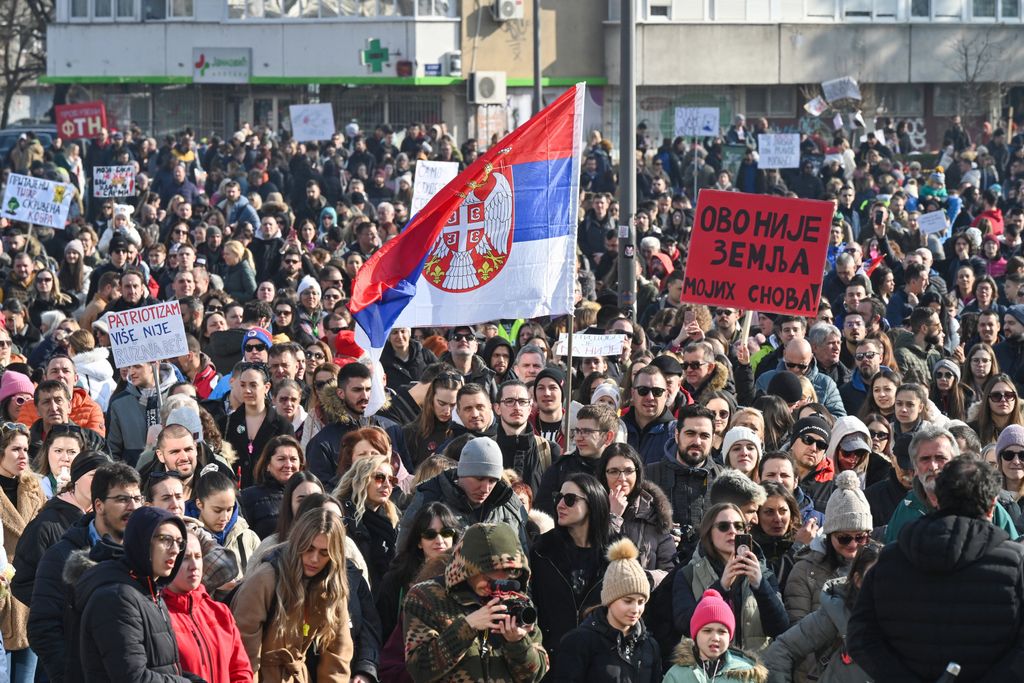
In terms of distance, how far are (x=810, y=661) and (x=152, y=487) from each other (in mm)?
2811

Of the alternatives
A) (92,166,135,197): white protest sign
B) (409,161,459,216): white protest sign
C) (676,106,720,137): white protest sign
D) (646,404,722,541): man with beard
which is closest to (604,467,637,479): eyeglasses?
(646,404,722,541): man with beard

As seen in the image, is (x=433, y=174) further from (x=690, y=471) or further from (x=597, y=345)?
(x=690, y=471)

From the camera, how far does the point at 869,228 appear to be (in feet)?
73.2

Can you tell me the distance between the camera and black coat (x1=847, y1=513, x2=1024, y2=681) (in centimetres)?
630

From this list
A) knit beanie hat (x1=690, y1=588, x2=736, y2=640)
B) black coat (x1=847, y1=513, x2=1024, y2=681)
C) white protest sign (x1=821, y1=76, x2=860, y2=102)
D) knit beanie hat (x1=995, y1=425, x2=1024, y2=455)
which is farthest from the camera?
white protest sign (x1=821, y1=76, x2=860, y2=102)

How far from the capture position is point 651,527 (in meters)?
8.61

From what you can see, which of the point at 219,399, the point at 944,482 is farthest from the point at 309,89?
the point at 944,482

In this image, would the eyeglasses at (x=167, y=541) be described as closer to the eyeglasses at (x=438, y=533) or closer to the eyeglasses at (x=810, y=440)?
the eyeglasses at (x=438, y=533)

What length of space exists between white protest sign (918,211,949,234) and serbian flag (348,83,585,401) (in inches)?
478

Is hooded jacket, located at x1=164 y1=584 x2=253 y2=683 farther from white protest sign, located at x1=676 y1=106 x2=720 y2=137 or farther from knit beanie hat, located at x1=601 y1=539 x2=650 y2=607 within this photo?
white protest sign, located at x1=676 y1=106 x2=720 y2=137

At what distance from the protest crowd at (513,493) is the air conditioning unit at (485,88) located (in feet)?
75.0

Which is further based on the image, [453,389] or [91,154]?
[91,154]

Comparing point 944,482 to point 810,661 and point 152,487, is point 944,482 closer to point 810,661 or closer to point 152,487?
point 810,661

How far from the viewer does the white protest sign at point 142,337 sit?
12453 millimetres
